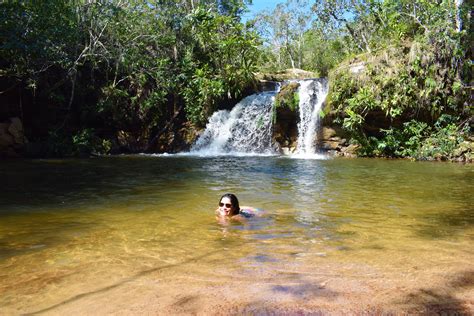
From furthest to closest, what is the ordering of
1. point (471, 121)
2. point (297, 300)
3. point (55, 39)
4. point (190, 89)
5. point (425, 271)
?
point (190, 89) → point (55, 39) → point (471, 121) → point (425, 271) → point (297, 300)

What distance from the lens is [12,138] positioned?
683 inches

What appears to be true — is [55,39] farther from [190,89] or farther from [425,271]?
[425,271]

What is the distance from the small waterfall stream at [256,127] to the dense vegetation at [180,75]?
110 centimetres

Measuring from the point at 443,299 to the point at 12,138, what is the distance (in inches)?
A: 708

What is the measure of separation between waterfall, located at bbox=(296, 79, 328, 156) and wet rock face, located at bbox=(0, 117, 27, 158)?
12.1m

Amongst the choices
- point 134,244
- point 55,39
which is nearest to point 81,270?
point 134,244

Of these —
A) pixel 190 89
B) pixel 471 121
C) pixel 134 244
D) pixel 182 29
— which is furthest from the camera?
pixel 182 29

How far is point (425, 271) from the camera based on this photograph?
3.72m

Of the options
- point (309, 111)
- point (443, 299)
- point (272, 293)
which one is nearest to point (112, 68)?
point (309, 111)

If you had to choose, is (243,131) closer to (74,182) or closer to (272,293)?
(74,182)

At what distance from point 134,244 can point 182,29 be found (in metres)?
21.2

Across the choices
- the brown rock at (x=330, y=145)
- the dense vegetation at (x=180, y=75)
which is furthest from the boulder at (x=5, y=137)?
the brown rock at (x=330, y=145)

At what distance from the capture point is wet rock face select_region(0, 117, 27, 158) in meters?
17.0

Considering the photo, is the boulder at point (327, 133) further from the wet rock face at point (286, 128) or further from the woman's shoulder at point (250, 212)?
the woman's shoulder at point (250, 212)
